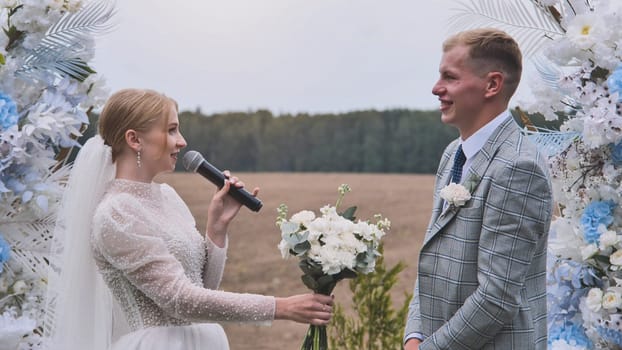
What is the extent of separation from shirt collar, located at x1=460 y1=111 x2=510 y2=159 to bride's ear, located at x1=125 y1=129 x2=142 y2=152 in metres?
1.12

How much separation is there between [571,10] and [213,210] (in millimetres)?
1728

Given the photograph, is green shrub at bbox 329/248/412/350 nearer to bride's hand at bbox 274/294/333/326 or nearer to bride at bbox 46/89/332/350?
bride at bbox 46/89/332/350

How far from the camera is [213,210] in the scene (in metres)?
2.92

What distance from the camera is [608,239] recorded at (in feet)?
10.3

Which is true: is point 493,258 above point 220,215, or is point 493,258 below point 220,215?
above

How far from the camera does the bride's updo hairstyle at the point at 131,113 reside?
2.75m

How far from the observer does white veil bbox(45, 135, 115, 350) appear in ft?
9.33

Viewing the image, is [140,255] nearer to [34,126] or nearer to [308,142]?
[34,126]

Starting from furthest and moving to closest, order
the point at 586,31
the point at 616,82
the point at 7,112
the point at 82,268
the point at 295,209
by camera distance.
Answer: the point at 295,209 < the point at 7,112 < the point at 586,31 < the point at 616,82 < the point at 82,268

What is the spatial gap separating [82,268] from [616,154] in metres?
2.11

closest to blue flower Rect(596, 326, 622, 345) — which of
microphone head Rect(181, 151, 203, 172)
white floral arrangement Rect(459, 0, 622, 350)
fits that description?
white floral arrangement Rect(459, 0, 622, 350)

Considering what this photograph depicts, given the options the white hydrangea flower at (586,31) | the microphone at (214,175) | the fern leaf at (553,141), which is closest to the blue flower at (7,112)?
the microphone at (214,175)

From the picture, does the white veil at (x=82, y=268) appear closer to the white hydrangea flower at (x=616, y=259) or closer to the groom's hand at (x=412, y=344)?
the groom's hand at (x=412, y=344)

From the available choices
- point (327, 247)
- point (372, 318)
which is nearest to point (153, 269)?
point (327, 247)
